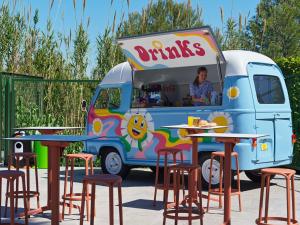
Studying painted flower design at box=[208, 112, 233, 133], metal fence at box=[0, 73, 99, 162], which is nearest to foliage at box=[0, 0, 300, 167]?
metal fence at box=[0, 73, 99, 162]

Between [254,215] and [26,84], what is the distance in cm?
806

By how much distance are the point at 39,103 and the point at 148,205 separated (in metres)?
6.69

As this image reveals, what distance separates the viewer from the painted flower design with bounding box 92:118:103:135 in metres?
11.0

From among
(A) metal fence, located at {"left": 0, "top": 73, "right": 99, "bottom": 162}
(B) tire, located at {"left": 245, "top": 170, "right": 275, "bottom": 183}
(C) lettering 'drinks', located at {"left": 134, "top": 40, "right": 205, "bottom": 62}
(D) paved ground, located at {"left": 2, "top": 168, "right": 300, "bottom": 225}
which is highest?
(C) lettering 'drinks', located at {"left": 134, "top": 40, "right": 205, "bottom": 62}

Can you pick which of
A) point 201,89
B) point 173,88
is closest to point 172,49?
point 201,89

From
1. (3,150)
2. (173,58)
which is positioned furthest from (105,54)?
(173,58)

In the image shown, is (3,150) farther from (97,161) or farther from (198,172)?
(198,172)

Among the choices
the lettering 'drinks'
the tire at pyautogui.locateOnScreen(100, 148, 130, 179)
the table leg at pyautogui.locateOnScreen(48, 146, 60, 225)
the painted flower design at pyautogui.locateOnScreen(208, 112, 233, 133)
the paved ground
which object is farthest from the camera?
the tire at pyautogui.locateOnScreen(100, 148, 130, 179)

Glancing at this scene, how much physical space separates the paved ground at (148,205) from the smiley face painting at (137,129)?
2.65ft

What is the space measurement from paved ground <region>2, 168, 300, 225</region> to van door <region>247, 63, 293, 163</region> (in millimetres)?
727

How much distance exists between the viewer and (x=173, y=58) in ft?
33.2

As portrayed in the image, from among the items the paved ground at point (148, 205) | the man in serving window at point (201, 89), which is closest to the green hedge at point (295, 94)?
the paved ground at point (148, 205)

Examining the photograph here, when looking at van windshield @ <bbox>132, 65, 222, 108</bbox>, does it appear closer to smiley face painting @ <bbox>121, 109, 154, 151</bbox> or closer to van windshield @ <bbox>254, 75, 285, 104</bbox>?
smiley face painting @ <bbox>121, 109, 154, 151</bbox>

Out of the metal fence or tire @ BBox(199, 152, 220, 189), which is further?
the metal fence
